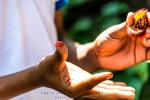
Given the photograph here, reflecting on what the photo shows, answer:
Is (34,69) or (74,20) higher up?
(34,69)

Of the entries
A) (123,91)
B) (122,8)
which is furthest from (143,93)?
(123,91)

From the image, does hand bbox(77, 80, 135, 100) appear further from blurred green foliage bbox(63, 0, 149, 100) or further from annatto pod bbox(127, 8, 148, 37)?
blurred green foliage bbox(63, 0, 149, 100)

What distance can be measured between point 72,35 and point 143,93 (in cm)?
37

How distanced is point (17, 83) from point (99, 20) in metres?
0.76

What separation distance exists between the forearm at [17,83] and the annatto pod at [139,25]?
9.1 inches

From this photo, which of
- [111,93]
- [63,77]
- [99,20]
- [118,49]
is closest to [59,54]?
[63,77]

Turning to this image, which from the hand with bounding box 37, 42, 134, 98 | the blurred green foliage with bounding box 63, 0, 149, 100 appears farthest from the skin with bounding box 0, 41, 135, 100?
the blurred green foliage with bounding box 63, 0, 149, 100

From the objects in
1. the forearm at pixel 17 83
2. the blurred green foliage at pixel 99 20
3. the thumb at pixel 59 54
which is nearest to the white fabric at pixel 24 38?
the forearm at pixel 17 83

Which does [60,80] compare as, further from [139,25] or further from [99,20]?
[99,20]

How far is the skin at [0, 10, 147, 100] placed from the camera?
0.80m

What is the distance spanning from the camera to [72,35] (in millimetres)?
1597

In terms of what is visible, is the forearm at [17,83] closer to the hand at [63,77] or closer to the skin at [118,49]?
the hand at [63,77]

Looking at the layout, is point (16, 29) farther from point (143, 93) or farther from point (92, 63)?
point (143, 93)

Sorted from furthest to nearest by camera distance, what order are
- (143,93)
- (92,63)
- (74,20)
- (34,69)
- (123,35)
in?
(74,20)
(143,93)
(92,63)
(123,35)
(34,69)
